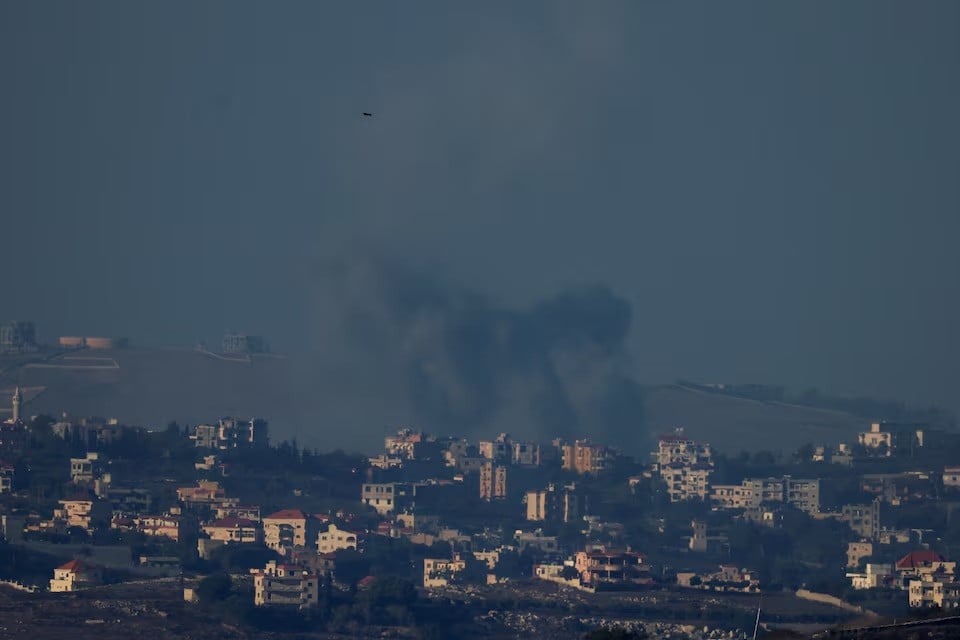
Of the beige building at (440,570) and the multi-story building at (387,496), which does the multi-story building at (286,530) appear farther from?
the multi-story building at (387,496)

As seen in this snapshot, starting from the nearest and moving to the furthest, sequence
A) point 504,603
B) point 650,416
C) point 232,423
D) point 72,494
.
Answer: point 504,603 < point 72,494 < point 232,423 < point 650,416

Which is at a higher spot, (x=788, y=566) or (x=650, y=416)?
(x=650, y=416)

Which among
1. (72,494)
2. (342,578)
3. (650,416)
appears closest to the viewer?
(342,578)

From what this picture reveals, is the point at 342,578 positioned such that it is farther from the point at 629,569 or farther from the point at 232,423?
the point at 232,423

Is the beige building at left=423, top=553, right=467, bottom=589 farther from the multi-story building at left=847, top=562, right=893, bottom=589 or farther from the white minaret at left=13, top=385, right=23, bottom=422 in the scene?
the white minaret at left=13, top=385, right=23, bottom=422

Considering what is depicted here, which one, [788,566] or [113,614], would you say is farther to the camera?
[788,566]

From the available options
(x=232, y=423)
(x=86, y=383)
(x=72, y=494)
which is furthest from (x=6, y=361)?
(x=72, y=494)

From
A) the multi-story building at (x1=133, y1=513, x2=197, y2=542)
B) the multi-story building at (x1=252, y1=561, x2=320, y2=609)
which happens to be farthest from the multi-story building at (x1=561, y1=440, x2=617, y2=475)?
the multi-story building at (x1=252, y1=561, x2=320, y2=609)
